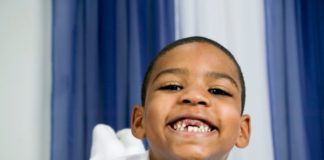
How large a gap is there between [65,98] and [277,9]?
1.01m

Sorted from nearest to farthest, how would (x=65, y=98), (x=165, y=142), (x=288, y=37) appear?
1. (x=165, y=142)
2. (x=65, y=98)
3. (x=288, y=37)

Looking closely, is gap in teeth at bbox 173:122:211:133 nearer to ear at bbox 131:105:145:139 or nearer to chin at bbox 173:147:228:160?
chin at bbox 173:147:228:160

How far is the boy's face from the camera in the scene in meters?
0.92

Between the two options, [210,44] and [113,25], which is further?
[113,25]

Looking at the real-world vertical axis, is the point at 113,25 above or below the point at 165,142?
above

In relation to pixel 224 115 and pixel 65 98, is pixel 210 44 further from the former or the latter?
pixel 65 98

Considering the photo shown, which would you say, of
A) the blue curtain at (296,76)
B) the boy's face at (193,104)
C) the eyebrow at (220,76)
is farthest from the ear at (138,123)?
the blue curtain at (296,76)

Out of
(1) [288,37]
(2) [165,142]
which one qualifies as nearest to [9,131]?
(2) [165,142]

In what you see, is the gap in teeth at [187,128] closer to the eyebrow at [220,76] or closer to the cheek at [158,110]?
the cheek at [158,110]

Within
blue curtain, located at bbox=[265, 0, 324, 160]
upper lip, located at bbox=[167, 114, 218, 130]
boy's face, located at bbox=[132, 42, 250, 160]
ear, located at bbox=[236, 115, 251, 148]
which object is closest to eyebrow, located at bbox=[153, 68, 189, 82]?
boy's face, located at bbox=[132, 42, 250, 160]

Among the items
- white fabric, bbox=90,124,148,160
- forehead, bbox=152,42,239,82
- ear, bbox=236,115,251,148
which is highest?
forehead, bbox=152,42,239,82

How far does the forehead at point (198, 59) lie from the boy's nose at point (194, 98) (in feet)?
0.22

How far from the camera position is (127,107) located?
1649 mm

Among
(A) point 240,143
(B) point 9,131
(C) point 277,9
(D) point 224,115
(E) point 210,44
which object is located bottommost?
(B) point 9,131
